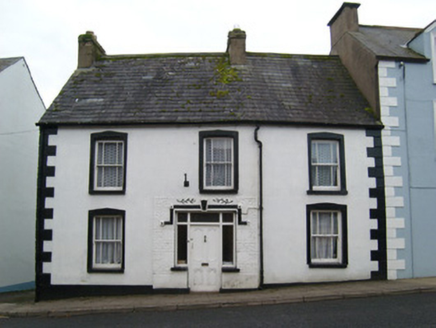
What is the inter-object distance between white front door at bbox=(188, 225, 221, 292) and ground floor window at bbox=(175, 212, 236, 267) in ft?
0.43

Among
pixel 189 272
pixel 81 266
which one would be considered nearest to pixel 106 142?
pixel 81 266

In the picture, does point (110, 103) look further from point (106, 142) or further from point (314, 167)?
point (314, 167)

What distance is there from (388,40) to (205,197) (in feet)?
32.6

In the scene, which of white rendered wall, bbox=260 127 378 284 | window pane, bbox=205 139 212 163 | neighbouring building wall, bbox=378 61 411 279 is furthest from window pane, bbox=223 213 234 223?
neighbouring building wall, bbox=378 61 411 279

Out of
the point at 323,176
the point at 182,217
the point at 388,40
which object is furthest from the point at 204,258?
the point at 388,40

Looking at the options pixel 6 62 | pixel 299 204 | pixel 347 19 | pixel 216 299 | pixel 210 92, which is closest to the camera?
pixel 216 299

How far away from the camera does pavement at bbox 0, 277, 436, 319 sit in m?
11.4

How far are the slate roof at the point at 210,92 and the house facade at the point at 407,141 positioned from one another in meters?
0.92

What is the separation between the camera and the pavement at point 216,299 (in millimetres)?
11445

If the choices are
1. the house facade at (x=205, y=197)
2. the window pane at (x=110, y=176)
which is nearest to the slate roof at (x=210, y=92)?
the house facade at (x=205, y=197)

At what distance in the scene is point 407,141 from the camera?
47.1 feet

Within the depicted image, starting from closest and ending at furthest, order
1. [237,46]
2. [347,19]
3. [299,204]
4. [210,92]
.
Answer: [299,204]
[210,92]
[237,46]
[347,19]

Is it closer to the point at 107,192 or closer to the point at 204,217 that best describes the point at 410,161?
the point at 204,217

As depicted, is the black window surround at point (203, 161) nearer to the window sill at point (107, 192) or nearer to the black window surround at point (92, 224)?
the window sill at point (107, 192)
